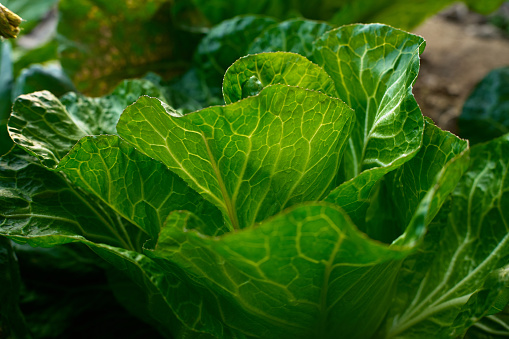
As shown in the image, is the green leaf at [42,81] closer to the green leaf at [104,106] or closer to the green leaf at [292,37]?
the green leaf at [104,106]

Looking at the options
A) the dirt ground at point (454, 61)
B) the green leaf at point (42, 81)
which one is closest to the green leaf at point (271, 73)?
the green leaf at point (42, 81)

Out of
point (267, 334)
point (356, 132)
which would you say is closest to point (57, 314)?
point (267, 334)

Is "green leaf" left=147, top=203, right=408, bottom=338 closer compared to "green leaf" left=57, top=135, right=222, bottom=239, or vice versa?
"green leaf" left=147, top=203, right=408, bottom=338

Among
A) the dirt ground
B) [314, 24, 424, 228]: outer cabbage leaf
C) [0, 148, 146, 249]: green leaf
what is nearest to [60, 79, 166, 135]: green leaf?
[0, 148, 146, 249]: green leaf

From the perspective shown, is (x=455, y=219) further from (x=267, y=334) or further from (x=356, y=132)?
(x=267, y=334)

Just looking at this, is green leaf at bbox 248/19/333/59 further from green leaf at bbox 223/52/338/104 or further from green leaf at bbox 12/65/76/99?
green leaf at bbox 12/65/76/99
